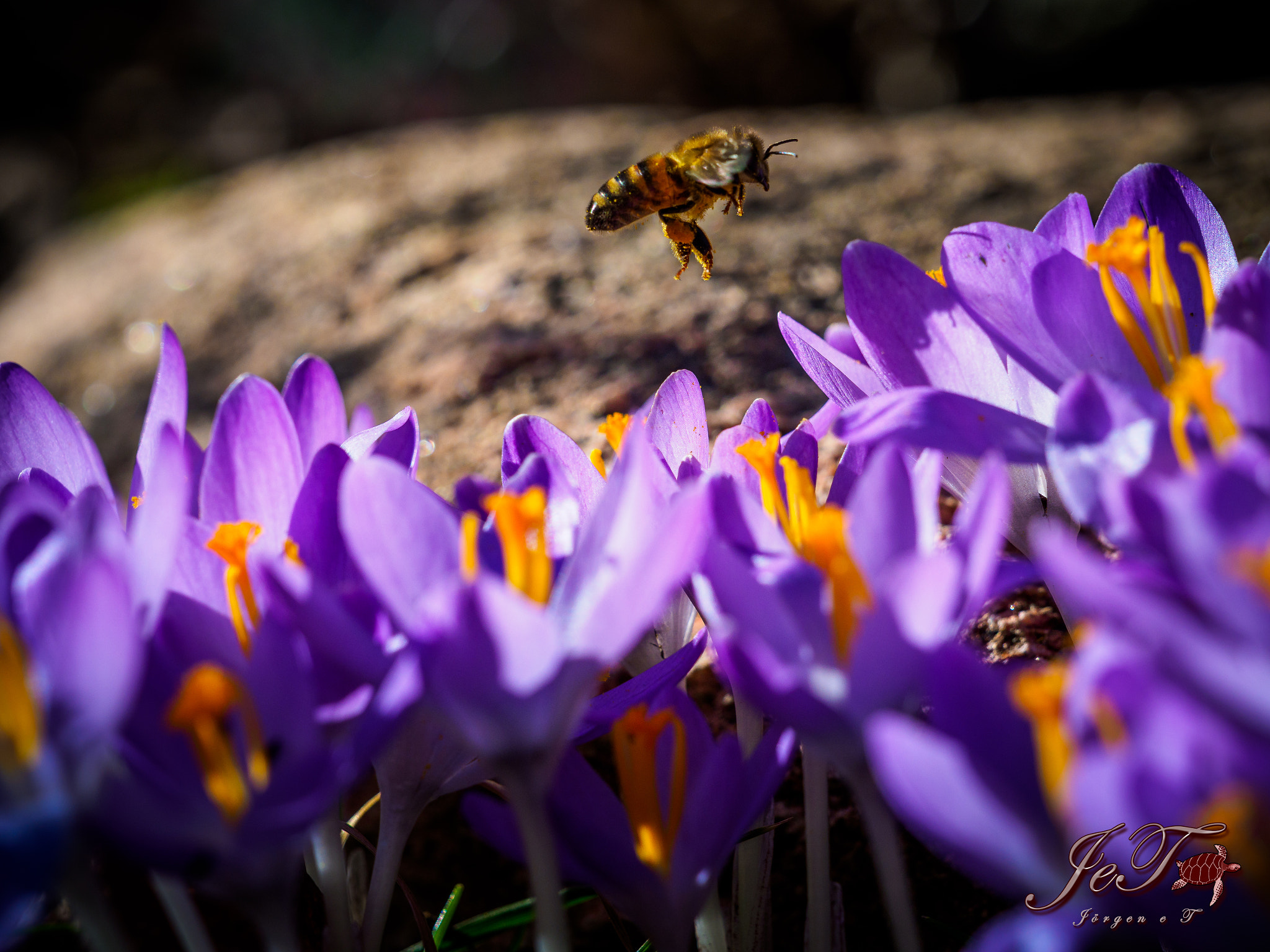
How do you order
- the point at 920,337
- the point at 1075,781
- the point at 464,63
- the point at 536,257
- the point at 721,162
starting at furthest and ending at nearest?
the point at 464,63
the point at 536,257
the point at 721,162
the point at 920,337
the point at 1075,781

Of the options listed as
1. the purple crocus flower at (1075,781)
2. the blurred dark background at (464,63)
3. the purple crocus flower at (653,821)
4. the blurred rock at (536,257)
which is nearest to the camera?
the purple crocus flower at (1075,781)

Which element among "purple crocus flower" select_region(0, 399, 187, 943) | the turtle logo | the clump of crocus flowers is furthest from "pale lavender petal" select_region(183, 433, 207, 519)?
the turtle logo

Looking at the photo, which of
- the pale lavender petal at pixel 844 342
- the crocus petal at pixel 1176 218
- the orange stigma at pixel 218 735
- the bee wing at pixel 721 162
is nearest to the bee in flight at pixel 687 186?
the bee wing at pixel 721 162

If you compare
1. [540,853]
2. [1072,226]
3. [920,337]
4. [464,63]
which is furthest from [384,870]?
[464,63]

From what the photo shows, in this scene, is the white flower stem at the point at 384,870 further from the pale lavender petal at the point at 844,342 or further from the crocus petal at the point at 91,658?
the pale lavender petal at the point at 844,342

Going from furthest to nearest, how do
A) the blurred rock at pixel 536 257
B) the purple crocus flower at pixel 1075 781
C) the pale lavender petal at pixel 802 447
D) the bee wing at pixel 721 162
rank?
the blurred rock at pixel 536 257 < the bee wing at pixel 721 162 < the pale lavender petal at pixel 802 447 < the purple crocus flower at pixel 1075 781

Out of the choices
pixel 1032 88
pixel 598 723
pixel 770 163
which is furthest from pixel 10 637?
pixel 1032 88

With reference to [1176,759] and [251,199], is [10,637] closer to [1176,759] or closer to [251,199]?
[1176,759]

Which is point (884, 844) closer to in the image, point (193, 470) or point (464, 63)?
point (193, 470)
